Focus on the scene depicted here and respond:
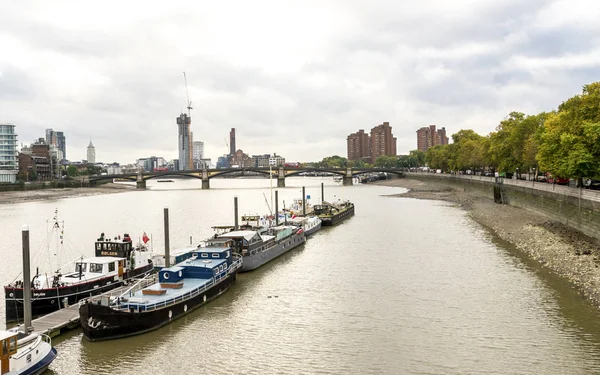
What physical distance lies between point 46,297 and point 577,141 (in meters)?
48.6

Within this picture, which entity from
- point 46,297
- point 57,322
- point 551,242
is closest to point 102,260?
point 46,297

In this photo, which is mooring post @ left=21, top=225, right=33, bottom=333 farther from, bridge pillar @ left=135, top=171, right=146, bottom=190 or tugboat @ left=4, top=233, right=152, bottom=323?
bridge pillar @ left=135, top=171, right=146, bottom=190

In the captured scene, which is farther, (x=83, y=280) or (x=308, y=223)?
(x=308, y=223)

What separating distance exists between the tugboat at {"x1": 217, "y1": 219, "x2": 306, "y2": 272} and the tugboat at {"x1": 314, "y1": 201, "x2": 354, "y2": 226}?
1611 cm

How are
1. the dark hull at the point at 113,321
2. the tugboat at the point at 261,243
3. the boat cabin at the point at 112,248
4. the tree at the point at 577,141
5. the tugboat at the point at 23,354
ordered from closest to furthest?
the tugboat at the point at 23,354 < the dark hull at the point at 113,321 < the boat cabin at the point at 112,248 < the tugboat at the point at 261,243 < the tree at the point at 577,141

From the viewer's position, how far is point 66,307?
86.4 feet

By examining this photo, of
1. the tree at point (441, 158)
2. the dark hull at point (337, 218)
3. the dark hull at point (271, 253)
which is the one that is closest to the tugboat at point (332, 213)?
the dark hull at point (337, 218)

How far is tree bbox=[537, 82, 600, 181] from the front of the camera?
4588cm

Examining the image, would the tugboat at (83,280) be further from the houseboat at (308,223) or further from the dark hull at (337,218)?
the dark hull at (337,218)

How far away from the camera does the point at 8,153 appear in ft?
611

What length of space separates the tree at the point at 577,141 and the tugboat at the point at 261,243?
28.6 meters

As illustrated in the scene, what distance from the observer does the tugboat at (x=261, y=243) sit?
38.8 meters

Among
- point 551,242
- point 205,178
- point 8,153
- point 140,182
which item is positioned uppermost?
point 8,153

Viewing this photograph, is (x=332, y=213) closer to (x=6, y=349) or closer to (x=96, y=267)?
(x=96, y=267)
